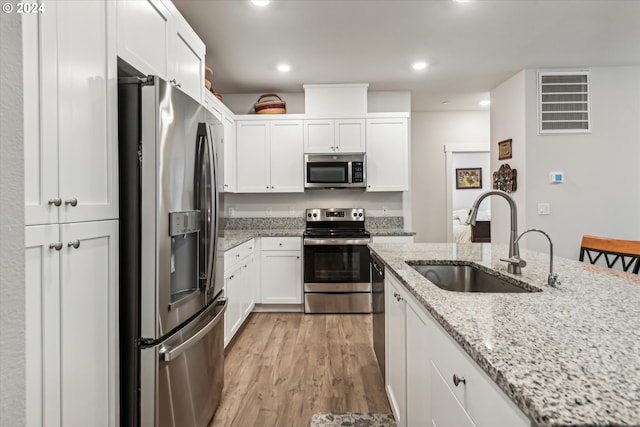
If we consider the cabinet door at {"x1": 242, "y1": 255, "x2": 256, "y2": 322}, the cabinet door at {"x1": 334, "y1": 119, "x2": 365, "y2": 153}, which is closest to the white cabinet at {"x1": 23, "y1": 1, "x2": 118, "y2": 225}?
the cabinet door at {"x1": 242, "y1": 255, "x2": 256, "y2": 322}

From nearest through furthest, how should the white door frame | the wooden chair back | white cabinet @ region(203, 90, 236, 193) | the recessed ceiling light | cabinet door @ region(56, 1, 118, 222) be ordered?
cabinet door @ region(56, 1, 118, 222) < the wooden chair back < the recessed ceiling light < white cabinet @ region(203, 90, 236, 193) < the white door frame

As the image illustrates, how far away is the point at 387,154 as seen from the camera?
4.00m

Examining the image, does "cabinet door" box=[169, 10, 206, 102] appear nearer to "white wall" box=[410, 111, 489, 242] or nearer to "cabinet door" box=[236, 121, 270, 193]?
"cabinet door" box=[236, 121, 270, 193]

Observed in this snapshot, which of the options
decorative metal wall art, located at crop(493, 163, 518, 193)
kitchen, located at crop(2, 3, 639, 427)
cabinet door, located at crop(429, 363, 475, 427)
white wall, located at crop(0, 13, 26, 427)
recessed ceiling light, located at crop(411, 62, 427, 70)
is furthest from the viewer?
decorative metal wall art, located at crop(493, 163, 518, 193)

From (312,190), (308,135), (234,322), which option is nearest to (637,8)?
(308,135)

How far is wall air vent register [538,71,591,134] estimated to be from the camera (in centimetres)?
371

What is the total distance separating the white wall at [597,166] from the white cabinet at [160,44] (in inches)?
138

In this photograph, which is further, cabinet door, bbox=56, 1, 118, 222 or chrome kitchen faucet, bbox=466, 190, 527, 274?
chrome kitchen faucet, bbox=466, 190, 527, 274

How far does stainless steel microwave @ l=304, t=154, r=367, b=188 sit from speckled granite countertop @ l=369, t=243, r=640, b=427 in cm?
265

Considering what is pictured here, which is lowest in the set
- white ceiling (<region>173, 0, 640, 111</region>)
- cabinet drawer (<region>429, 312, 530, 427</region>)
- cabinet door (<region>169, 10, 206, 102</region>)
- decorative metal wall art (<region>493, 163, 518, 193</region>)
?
cabinet drawer (<region>429, 312, 530, 427</region>)

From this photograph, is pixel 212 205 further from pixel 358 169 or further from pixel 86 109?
pixel 358 169

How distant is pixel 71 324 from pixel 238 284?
198 centimetres

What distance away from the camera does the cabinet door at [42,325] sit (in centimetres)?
89

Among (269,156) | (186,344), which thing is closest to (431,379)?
(186,344)
